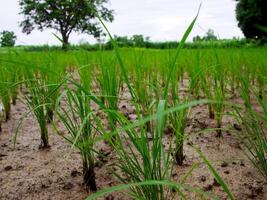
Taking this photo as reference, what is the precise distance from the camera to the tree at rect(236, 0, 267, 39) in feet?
59.1

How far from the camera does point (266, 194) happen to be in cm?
113

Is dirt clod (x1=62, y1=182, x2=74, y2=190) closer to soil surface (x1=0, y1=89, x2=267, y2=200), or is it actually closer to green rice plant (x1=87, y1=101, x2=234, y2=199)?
soil surface (x1=0, y1=89, x2=267, y2=200)

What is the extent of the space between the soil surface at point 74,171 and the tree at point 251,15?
1766 cm

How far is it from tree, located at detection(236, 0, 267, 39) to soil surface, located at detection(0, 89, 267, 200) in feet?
57.9

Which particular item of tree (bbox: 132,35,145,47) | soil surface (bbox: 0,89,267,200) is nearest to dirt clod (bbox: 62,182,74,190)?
soil surface (bbox: 0,89,267,200)

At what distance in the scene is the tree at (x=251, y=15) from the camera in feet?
59.1

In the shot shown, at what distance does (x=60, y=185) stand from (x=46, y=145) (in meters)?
0.44

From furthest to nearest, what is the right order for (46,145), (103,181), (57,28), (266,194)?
(57,28) < (46,145) < (103,181) < (266,194)

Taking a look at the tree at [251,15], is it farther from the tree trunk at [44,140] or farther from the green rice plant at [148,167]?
the green rice plant at [148,167]

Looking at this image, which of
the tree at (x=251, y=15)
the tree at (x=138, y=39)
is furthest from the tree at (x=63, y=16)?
the tree at (x=138, y=39)

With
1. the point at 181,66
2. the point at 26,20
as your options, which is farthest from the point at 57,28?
the point at 181,66

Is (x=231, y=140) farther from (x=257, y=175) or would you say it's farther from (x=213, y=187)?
(x=213, y=187)

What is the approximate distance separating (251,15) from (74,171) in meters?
19.4

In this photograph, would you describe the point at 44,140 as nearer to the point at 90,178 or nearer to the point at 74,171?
the point at 74,171
